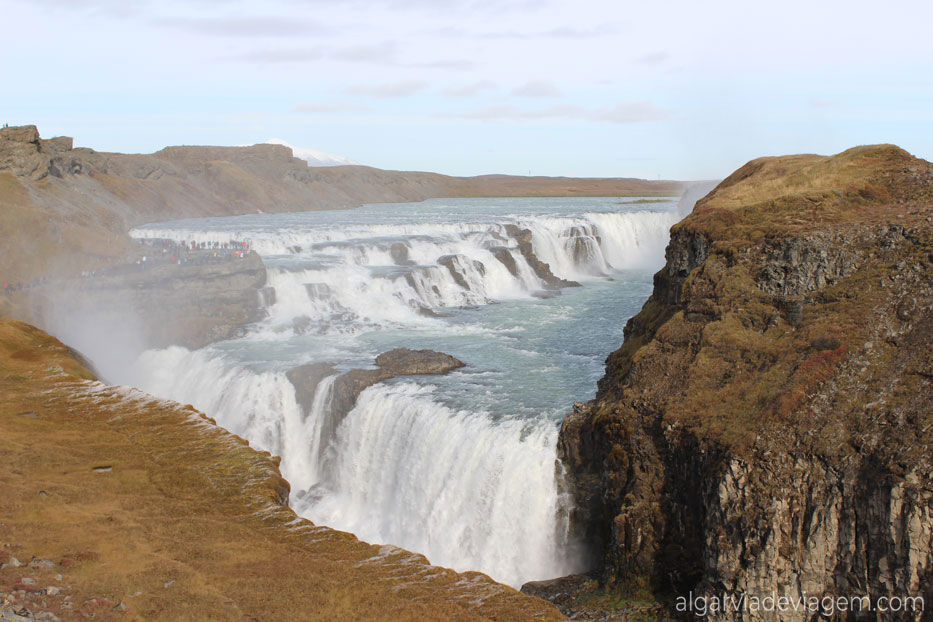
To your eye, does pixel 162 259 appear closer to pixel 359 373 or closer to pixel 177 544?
pixel 359 373

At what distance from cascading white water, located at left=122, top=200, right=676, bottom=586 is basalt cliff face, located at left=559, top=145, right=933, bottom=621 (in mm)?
1752

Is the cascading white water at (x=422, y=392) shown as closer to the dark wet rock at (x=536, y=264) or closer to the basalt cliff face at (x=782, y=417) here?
the dark wet rock at (x=536, y=264)

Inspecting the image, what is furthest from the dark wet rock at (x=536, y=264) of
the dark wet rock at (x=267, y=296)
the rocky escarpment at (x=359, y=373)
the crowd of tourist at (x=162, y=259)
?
the rocky escarpment at (x=359, y=373)

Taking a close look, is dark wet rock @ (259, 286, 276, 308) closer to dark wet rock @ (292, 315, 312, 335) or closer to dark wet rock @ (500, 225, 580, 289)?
dark wet rock @ (292, 315, 312, 335)

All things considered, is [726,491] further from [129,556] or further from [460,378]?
[460,378]

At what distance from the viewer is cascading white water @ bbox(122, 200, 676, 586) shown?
1753cm

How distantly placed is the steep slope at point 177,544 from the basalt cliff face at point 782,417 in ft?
11.6

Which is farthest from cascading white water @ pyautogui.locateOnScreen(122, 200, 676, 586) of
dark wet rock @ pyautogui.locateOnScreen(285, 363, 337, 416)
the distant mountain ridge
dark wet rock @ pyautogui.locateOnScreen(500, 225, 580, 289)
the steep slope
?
the distant mountain ridge

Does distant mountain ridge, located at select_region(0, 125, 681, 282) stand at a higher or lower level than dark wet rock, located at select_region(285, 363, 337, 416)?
higher

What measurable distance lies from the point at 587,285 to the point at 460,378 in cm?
2398

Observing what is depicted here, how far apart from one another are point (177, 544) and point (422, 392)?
1001cm

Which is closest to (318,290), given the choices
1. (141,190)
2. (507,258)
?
(507,258)

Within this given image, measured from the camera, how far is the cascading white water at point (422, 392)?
57.5ft

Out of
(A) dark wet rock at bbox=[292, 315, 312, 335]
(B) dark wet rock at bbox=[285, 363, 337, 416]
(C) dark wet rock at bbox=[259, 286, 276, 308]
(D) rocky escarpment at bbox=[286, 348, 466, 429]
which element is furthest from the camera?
(C) dark wet rock at bbox=[259, 286, 276, 308]
